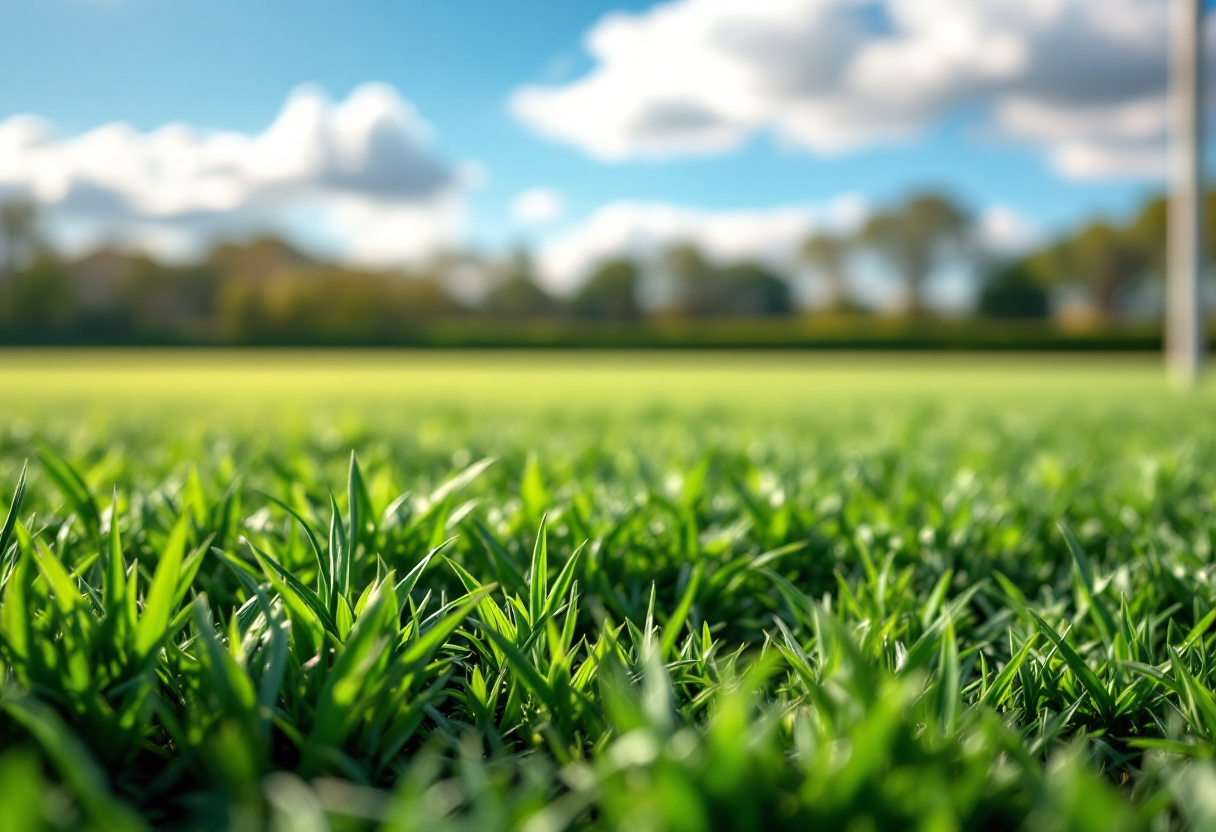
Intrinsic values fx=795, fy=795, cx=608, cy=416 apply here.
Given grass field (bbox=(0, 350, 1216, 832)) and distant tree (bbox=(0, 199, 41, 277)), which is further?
distant tree (bbox=(0, 199, 41, 277))

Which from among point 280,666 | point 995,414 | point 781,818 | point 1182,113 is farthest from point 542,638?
point 1182,113

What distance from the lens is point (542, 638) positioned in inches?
45.8

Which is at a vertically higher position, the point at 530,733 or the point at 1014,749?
the point at 1014,749

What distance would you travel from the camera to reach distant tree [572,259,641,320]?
7869 centimetres

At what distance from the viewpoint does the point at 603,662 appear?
99 cm

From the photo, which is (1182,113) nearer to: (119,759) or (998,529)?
(998,529)

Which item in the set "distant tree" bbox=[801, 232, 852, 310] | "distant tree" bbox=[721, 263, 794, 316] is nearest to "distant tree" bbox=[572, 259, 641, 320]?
"distant tree" bbox=[721, 263, 794, 316]

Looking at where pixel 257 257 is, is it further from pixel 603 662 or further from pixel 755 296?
pixel 603 662

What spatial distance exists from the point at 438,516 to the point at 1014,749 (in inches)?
44.0

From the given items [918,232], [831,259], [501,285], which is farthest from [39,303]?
[918,232]

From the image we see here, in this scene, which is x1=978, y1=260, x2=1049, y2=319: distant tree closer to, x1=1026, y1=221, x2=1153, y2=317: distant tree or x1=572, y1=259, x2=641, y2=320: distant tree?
Answer: x1=1026, y1=221, x2=1153, y2=317: distant tree

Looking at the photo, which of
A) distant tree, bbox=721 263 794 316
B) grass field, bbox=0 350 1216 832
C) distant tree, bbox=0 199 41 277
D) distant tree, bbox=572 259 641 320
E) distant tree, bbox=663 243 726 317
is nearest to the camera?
grass field, bbox=0 350 1216 832

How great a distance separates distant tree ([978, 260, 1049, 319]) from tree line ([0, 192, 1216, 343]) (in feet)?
0.39

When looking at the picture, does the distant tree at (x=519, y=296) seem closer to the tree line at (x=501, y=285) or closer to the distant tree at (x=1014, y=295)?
the tree line at (x=501, y=285)
